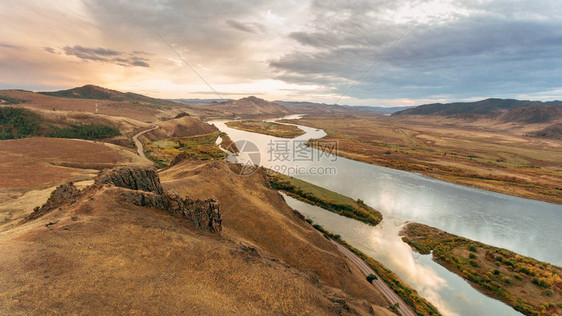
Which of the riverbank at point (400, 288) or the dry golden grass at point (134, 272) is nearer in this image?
the dry golden grass at point (134, 272)

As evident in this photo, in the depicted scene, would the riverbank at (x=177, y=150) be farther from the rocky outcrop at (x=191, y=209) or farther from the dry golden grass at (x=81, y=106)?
the dry golden grass at (x=81, y=106)

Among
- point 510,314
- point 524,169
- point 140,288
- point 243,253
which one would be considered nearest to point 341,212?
point 510,314

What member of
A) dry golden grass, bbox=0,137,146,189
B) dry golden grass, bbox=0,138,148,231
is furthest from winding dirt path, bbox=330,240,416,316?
dry golden grass, bbox=0,137,146,189

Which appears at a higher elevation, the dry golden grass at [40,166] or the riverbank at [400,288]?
the dry golden grass at [40,166]

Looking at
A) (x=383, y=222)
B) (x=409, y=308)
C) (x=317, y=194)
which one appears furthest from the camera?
(x=317, y=194)

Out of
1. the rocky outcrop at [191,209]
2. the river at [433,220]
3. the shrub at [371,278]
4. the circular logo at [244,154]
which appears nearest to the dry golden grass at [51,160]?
the circular logo at [244,154]

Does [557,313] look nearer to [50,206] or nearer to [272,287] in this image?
[272,287]
